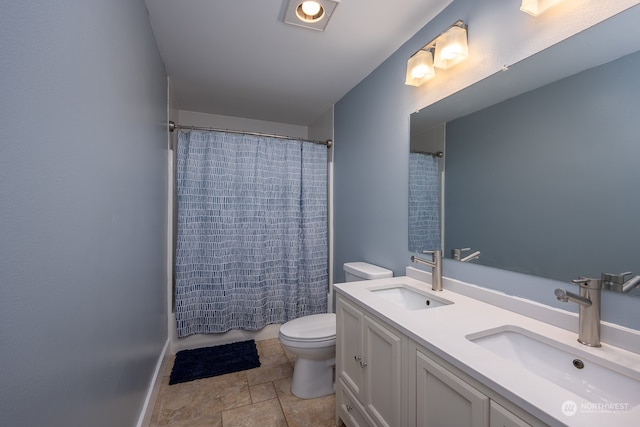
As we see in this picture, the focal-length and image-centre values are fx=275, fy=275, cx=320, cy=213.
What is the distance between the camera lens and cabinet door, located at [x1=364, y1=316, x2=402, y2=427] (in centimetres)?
107

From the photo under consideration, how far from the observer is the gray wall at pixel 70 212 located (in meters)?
0.52

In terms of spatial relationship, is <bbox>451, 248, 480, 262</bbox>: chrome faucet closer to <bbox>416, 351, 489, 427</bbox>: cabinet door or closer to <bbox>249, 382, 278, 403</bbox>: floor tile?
<bbox>416, 351, 489, 427</bbox>: cabinet door

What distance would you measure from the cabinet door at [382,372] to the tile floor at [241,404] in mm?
544

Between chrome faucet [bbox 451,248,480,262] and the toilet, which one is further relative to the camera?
the toilet

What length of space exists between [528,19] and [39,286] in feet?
5.87

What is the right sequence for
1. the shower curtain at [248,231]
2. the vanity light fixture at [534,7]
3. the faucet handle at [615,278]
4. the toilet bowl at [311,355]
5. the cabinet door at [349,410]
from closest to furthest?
1. the faucet handle at [615,278]
2. the vanity light fixture at [534,7]
3. the cabinet door at [349,410]
4. the toilet bowl at [311,355]
5. the shower curtain at [248,231]

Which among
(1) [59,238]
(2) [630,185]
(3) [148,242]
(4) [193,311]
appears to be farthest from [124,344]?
(2) [630,185]

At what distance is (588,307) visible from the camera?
2.85ft

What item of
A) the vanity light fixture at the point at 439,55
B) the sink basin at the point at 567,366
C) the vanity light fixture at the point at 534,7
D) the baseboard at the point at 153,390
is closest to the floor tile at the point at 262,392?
the baseboard at the point at 153,390

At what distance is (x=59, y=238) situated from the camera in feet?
2.22

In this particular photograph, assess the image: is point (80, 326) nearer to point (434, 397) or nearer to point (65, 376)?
point (65, 376)

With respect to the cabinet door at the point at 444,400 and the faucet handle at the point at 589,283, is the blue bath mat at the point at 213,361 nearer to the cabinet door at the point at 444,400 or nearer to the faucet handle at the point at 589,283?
the cabinet door at the point at 444,400

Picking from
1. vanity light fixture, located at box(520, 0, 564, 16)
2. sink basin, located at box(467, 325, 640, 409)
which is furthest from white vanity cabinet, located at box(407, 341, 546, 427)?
vanity light fixture, located at box(520, 0, 564, 16)

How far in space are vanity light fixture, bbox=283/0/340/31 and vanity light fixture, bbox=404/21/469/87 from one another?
53 cm
